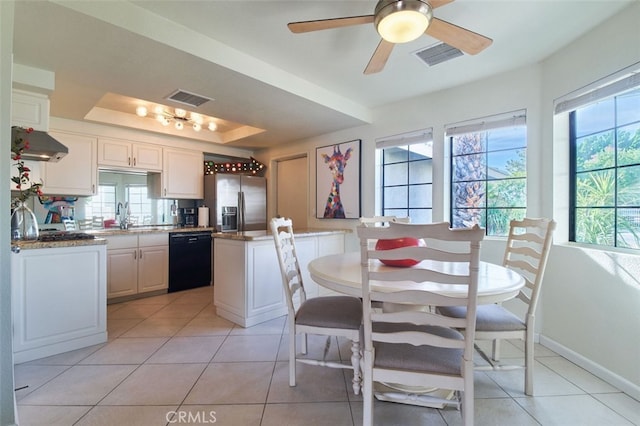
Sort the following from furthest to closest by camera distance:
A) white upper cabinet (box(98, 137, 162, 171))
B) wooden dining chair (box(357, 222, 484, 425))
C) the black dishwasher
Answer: the black dishwasher
white upper cabinet (box(98, 137, 162, 171))
wooden dining chair (box(357, 222, 484, 425))

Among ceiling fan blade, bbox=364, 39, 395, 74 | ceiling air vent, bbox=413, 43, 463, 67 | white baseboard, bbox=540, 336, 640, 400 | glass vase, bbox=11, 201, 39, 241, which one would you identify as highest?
ceiling air vent, bbox=413, 43, 463, 67

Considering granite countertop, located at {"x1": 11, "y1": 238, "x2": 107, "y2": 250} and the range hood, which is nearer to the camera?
granite countertop, located at {"x1": 11, "y1": 238, "x2": 107, "y2": 250}

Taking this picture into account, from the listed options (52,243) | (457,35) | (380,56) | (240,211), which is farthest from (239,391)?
(240,211)

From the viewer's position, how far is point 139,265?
11.8 feet

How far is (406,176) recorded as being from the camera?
3.45m

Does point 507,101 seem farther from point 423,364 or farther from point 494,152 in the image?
point 423,364

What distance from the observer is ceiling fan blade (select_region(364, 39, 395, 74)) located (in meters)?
1.75

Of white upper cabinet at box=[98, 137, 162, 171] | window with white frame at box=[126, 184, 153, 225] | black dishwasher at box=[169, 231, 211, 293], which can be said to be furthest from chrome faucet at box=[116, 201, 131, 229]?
black dishwasher at box=[169, 231, 211, 293]

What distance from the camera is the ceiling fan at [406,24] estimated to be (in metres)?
1.41

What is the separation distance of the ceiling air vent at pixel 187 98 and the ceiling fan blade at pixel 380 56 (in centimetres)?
171

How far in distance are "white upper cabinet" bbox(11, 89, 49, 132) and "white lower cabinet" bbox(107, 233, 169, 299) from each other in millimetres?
1446

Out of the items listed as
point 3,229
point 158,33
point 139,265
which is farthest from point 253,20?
point 139,265

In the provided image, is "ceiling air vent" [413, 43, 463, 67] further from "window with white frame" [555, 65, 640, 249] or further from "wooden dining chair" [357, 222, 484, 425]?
"wooden dining chair" [357, 222, 484, 425]

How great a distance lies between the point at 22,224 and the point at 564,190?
14.8 feet
